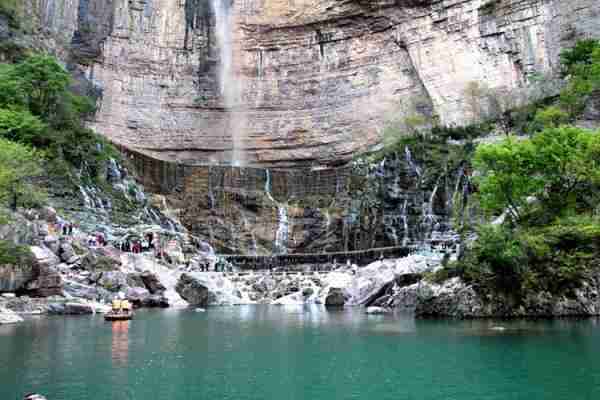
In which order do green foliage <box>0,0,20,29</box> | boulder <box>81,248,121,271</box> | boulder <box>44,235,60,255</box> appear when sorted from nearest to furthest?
1. boulder <box>81,248,121,271</box>
2. boulder <box>44,235,60,255</box>
3. green foliage <box>0,0,20,29</box>

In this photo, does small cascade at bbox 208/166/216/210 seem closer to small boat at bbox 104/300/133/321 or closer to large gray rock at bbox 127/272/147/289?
large gray rock at bbox 127/272/147/289

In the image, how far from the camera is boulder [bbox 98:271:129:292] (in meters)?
29.7

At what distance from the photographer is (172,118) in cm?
6006

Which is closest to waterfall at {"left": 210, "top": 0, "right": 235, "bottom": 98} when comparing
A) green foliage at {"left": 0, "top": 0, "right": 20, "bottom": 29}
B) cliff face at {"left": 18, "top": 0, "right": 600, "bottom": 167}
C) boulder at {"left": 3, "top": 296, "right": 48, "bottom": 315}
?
cliff face at {"left": 18, "top": 0, "right": 600, "bottom": 167}

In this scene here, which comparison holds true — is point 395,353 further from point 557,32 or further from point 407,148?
point 557,32

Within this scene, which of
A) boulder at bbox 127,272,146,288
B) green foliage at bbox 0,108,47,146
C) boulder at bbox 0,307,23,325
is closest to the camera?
boulder at bbox 0,307,23,325

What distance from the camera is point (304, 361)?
1375cm

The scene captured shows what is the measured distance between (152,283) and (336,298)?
9.05 metres

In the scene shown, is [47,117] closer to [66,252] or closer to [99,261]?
[66,252]

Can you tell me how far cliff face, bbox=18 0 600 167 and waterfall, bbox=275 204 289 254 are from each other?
36.3 ft

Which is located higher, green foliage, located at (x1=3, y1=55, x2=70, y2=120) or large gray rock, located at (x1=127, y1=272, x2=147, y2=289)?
green foliage, located at (x1=3, y1=55, x2=70, y2=120)

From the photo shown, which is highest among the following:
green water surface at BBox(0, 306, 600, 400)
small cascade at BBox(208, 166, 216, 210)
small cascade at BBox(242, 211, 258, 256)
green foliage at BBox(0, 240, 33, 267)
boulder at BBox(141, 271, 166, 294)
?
small cascade at BBox(208, 166, 216, 210)

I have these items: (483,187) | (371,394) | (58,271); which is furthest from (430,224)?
(371,394)

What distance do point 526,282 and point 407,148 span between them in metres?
28.8
